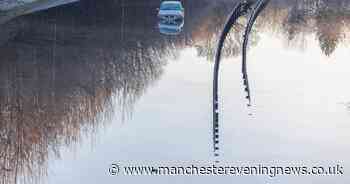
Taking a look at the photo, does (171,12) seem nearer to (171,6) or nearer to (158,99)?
(171,6)

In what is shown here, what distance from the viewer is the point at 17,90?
12.0 metres

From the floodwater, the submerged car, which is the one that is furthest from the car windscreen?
the floodwater

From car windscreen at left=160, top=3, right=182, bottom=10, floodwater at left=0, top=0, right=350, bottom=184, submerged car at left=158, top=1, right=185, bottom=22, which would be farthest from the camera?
car windscreen at left=160, top=3, right=182, bottom=10

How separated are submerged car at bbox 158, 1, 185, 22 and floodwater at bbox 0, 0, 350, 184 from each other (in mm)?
544

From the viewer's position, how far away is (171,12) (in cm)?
2081

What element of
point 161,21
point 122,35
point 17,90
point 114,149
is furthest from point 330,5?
point 114,149

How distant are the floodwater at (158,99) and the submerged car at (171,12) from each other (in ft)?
1.78

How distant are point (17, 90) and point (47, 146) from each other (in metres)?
3.01

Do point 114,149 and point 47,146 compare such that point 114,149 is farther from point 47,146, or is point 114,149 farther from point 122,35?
point 122,35

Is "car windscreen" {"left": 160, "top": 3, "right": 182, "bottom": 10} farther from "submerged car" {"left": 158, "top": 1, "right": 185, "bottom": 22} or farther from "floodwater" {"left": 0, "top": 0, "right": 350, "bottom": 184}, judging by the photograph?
"floodwater" {"left": 0, "top": 0, "right": 350, "bottom": 184}

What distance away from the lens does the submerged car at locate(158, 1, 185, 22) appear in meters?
20.6

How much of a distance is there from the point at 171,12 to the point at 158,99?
9145 mm

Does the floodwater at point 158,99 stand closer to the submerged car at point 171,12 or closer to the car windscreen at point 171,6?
the submerged car at point 171,12

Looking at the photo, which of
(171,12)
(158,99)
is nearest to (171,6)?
(171,12)
